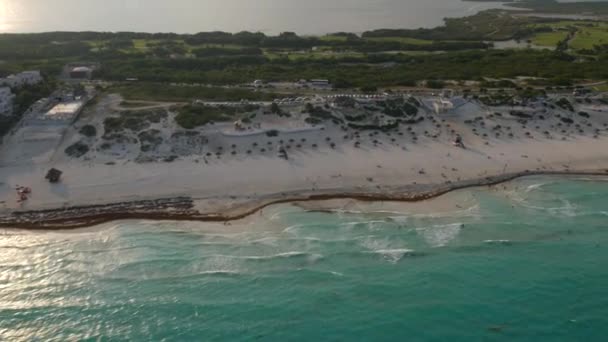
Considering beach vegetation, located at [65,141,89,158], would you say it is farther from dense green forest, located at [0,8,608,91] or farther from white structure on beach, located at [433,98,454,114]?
white structure on beach, located at [433,98,454,114]

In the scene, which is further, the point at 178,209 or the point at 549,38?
the point at 549,38

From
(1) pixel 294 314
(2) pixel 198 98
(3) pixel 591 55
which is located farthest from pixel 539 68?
(1) pixel 294 314

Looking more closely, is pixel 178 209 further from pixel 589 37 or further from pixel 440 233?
pixel 589 37

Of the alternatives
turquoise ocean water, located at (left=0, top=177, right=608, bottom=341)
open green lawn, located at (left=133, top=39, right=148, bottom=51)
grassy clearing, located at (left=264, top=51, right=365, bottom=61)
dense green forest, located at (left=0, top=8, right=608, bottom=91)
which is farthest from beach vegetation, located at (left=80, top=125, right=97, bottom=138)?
open green lawn, located at (left=133, top=39, right=148, bottom=51)

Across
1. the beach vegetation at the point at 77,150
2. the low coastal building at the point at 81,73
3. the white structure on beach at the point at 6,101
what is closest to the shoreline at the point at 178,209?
the beach vegetation at the point at 77,150

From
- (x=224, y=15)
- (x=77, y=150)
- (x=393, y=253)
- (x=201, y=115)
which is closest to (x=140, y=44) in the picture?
(x=201, y=115)

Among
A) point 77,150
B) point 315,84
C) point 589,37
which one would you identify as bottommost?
point 77,150
